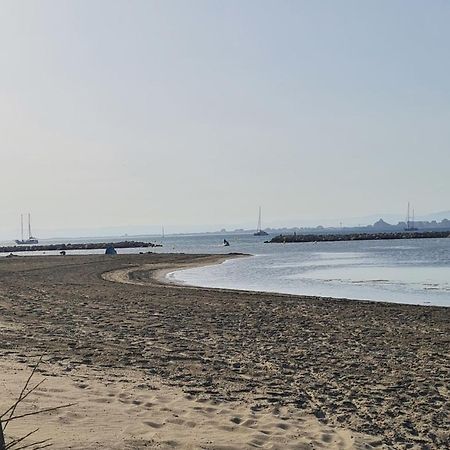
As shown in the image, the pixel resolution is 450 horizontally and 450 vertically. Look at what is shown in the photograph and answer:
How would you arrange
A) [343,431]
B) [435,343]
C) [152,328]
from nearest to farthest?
[343,431] < [435,343] < [152,328]

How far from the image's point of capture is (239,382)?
8719 mm

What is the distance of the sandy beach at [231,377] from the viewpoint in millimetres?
6480

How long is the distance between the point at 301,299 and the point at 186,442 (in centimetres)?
1497

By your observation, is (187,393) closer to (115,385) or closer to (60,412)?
(115,385)

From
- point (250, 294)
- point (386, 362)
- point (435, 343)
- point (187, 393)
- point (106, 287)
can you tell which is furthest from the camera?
point (106, 287)

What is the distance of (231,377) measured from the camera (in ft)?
29.6

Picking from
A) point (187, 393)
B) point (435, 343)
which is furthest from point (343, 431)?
point (435, 343)

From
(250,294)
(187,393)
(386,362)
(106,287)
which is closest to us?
(187,393)

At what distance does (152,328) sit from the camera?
13.8 metres

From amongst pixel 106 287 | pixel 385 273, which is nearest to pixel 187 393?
pixel 106 287

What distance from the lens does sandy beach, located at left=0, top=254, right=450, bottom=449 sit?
6480 mm

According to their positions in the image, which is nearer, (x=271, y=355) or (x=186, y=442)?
(x=186, y=442)

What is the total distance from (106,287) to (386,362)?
1722cm

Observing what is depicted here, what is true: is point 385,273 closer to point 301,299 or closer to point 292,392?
point 301,299
